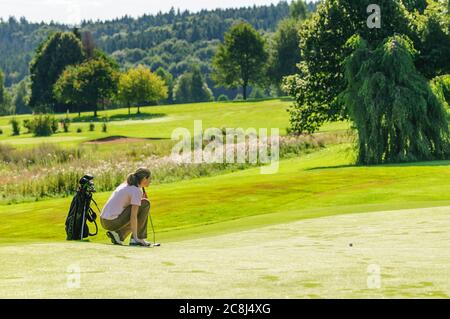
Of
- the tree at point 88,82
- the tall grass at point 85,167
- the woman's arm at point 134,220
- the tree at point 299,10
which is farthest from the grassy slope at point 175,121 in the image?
the woman's arm at point 134,220

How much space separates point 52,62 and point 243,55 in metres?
30.6

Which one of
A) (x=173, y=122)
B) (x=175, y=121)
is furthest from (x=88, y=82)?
(x=173, y=122)

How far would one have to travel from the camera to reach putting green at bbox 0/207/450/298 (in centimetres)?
966

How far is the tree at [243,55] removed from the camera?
442ft

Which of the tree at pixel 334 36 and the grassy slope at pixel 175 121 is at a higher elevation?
the tree at pixel 334 36

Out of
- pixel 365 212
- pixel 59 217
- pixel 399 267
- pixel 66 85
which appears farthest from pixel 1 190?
pixel 66 85

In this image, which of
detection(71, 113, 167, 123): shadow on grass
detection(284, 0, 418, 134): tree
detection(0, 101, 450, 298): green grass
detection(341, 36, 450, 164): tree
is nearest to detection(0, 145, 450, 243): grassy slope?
detection(0, 101, 450, 298): green grass

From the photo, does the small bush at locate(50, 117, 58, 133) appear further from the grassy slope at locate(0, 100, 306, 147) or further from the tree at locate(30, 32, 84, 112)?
the tree at locate(30, 32, 84, 112)

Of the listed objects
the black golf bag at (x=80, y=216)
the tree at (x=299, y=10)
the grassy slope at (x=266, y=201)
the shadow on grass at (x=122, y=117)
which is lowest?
the shadow on grass at (x=122, y=117)

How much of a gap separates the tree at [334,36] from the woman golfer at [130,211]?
108ft

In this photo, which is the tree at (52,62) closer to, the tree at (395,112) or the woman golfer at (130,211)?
the tree at (395,112)

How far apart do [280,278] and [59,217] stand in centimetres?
1577

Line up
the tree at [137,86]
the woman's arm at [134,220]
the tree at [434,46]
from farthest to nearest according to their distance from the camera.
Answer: the tree at [137,86]
the tree at [434,46]
the woman's arm at [134,220]

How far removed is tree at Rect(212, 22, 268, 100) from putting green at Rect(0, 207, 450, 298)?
119m
